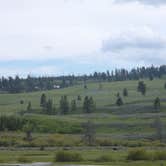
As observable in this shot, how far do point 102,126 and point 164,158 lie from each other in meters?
99.5

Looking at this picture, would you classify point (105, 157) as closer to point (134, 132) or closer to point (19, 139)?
point (19, 139)

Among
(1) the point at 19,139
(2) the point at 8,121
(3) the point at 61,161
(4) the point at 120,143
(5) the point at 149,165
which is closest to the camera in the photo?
(5) the point at 149,165

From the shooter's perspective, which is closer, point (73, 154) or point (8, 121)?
point (73, 154)

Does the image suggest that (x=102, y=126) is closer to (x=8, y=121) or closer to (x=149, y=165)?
(x=8, y=121)

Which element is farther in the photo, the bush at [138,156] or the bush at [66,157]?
the bush at [138,156]

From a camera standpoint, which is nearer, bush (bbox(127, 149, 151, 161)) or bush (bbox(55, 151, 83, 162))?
bush (bbox(55, 151, 83, 162))

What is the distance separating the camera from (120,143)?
4744 inches

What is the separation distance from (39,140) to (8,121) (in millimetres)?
44510

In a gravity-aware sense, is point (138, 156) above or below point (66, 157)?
below

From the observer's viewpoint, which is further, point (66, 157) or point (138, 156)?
point (138, 156)

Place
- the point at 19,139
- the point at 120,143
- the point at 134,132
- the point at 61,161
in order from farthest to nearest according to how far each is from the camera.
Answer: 1. the point at 134,132
2. the point at 19,139
3. the point at 120,143
4. the point at 61,161

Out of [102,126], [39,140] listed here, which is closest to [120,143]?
[39,140]

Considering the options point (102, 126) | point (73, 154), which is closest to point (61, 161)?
point (73, 154)

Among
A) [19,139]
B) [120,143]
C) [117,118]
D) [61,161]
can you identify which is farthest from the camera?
[117,118]
